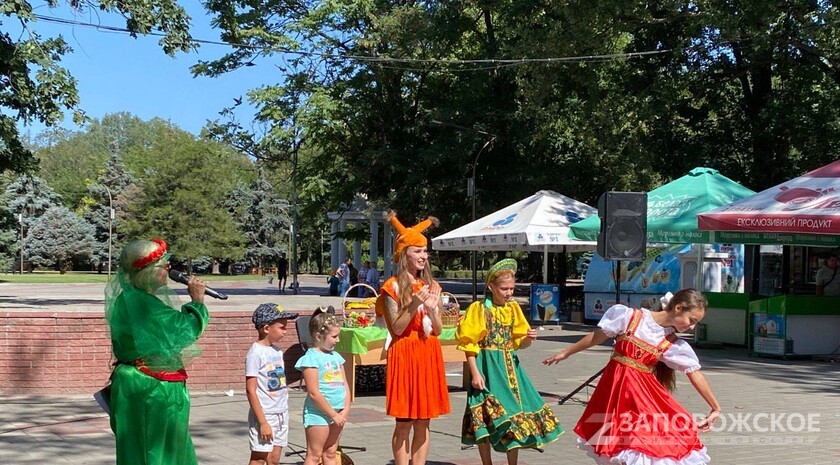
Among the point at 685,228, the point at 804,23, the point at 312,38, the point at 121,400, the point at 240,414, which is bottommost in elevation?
the point at 240,414

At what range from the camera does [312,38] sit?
37438 millimetres

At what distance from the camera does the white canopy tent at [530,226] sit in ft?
70.2

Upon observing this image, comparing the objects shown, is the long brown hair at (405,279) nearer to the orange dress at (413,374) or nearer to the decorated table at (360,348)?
the orange dress at (413,374)

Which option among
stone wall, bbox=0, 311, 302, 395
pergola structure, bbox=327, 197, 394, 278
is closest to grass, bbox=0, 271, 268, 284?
pergola structure, bbox=327, 197, 394, 278

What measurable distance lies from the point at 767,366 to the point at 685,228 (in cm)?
350

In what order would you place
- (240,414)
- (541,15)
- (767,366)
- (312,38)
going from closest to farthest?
1. (240,414)
2. (767,366)
3. (541,15)
4. (312,38)

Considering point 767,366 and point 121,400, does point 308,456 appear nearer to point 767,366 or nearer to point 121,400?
point 121,400

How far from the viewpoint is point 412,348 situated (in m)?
7.03

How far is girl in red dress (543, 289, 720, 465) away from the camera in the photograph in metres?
5.80

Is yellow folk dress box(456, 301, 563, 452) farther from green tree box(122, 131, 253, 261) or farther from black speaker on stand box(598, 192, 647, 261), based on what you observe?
green tree box(122, 131, 253, 261)

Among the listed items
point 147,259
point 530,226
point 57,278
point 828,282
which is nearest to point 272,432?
point 147,259

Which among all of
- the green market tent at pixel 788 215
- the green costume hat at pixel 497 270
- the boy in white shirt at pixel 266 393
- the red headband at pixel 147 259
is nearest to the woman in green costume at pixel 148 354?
the red headband at pixel 147 259

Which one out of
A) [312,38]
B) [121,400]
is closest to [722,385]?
[121,400]

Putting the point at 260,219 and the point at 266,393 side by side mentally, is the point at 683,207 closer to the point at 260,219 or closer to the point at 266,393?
the point at 266,393
